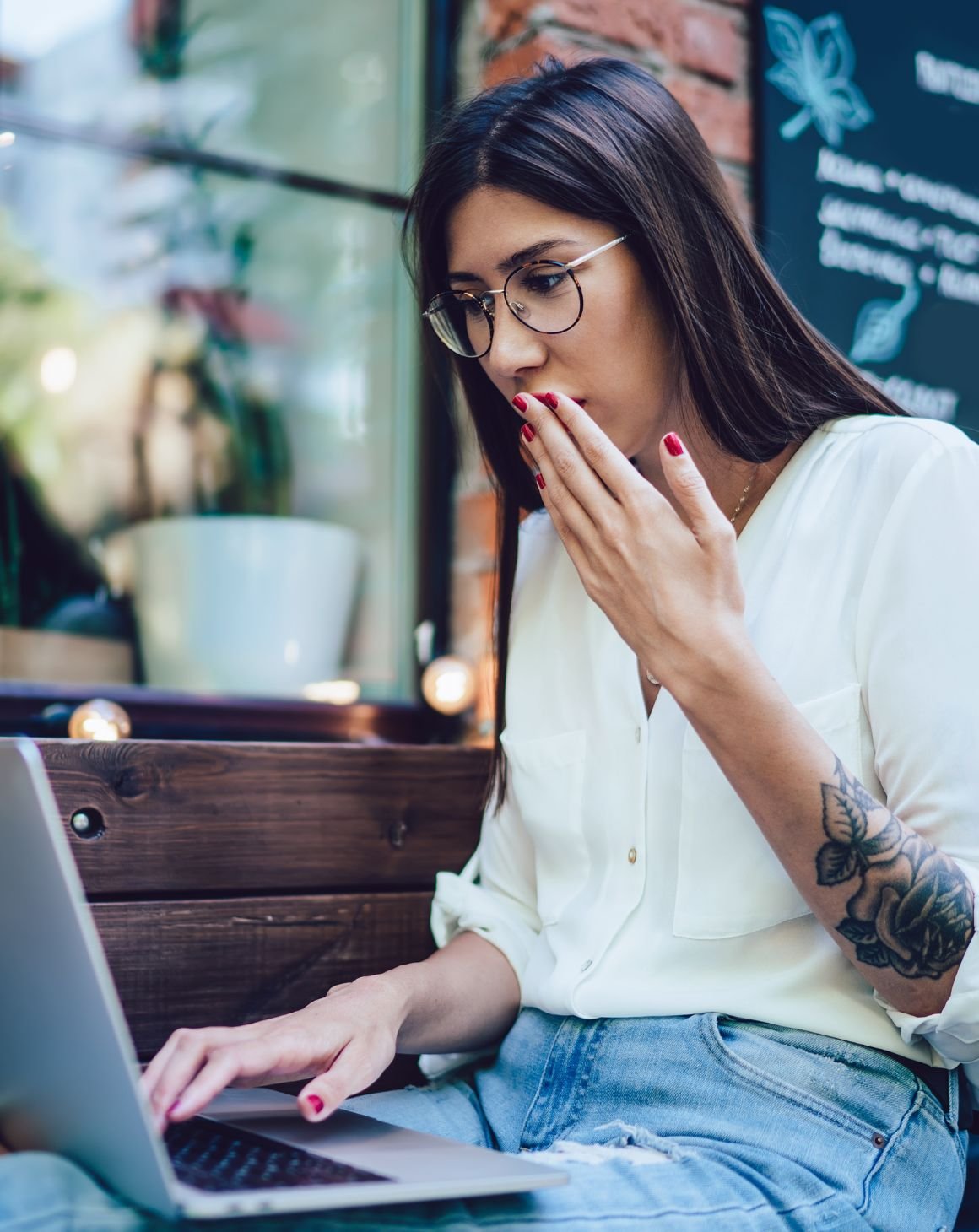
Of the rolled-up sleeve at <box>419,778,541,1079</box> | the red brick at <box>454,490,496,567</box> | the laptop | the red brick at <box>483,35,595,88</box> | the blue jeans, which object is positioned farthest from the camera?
the red brick at <box>454,490,496,567</box>

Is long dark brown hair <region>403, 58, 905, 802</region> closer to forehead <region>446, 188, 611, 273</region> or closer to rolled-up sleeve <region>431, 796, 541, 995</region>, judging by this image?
forehead <region>446, 188, 611, 273</region>

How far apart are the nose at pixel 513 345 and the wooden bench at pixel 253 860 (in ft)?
1.52

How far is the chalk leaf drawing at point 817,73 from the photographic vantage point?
6.58 ft

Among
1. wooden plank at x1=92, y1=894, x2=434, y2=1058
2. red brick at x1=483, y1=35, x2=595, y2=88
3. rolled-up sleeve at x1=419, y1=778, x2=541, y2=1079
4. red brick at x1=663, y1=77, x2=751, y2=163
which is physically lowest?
wooden plank at x1=92, y1=894, x2=434, y2=1058

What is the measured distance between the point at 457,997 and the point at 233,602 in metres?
0.79

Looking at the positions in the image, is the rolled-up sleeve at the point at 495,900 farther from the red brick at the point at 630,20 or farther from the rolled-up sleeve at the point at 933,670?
the red brick at the point at 630,20

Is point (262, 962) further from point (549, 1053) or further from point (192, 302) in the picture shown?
point (192, 302)

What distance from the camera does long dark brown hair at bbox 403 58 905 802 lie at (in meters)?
1.20

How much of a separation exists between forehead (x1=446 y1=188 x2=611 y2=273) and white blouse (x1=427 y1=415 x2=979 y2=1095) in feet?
0.97

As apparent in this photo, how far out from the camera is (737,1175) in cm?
95

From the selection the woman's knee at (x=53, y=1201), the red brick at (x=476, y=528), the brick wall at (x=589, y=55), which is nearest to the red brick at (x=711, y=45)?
the brick wall at (x=589, y=55)

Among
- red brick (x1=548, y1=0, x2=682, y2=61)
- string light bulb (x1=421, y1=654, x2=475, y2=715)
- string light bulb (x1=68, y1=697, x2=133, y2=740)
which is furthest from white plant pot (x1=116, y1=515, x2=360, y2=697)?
red brick (x1=548, y1=0, x2=682, y2=61)

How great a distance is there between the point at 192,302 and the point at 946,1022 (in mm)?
1490

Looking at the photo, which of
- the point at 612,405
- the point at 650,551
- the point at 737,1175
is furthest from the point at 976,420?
the point at 737,1175
